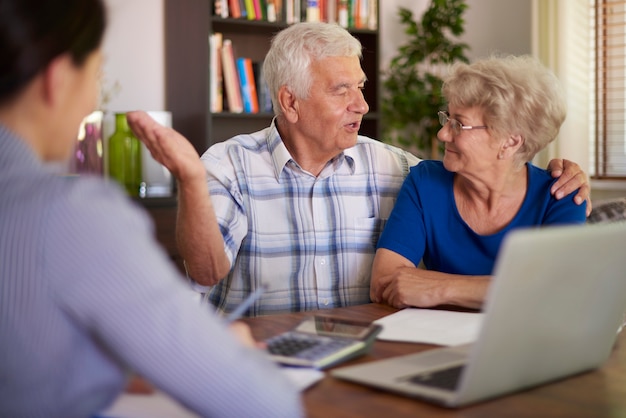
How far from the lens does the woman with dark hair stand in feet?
2.33

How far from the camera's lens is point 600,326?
1171 millimetres

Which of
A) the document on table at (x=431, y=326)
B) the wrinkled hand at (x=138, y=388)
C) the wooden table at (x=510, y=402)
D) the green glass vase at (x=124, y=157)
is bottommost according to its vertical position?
the document on table at (x=431, y=326)

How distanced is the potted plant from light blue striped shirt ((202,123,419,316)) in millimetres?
2139

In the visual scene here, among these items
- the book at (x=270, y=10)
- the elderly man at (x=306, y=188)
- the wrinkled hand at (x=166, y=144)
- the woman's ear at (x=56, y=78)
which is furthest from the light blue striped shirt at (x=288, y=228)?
the book at (x=270, y=10)

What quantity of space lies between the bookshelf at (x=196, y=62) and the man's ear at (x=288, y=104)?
1.30 metres

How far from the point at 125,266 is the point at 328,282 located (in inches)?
57.8

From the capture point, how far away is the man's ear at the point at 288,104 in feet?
7.49

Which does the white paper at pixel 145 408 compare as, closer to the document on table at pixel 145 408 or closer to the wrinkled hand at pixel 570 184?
the document on table at pixel 145 408

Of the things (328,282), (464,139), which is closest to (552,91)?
(464,139)

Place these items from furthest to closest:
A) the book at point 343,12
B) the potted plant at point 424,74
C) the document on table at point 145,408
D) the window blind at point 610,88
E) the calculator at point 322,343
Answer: the potted plant at point 424,74 → the window blind at point 610,88 → the book at point 343,12 → the calculator at point 322,343 → the document on table at point 145,408

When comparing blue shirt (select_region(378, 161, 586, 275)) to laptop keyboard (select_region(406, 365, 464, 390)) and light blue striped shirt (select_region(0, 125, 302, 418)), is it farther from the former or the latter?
light blue striped shirt (select_region(0, 125, 302, 418))

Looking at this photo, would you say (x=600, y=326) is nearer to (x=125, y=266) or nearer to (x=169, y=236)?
(x=125, y=266)

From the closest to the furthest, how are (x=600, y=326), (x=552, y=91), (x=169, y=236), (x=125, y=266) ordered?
1. (x=125, y=266)
2. (x=600, y=326)
3. (x=552, y=91)
4. (x=169, y=236)

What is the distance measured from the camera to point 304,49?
225cm
